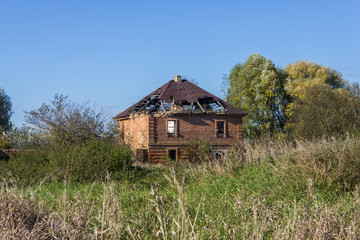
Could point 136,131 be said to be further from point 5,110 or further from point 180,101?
point 5,110

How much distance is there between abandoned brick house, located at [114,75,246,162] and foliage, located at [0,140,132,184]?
1282 cm

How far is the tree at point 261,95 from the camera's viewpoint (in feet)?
135

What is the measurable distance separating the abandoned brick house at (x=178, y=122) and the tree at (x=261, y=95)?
6339 mm

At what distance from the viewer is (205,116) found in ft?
111

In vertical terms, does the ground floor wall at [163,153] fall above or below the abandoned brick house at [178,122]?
below

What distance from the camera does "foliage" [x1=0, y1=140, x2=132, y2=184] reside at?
656 inches

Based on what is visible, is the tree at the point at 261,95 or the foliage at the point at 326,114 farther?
the tree at the point at 261,95

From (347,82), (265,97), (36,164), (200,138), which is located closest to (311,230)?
(36,164)

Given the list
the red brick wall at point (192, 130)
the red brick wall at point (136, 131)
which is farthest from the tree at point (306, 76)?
the red brick wall at point (136, 131)

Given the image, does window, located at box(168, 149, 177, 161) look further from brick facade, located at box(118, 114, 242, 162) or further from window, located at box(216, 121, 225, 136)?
window, located at box(216, 121, 225, 136)

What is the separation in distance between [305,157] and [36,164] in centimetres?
1262

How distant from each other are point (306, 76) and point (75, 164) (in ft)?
107

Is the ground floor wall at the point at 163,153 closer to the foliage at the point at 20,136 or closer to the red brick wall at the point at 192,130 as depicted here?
the red brick wall at the point at 192,130

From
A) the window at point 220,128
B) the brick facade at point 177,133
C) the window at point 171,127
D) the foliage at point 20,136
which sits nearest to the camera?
the foliage at point 20,136
